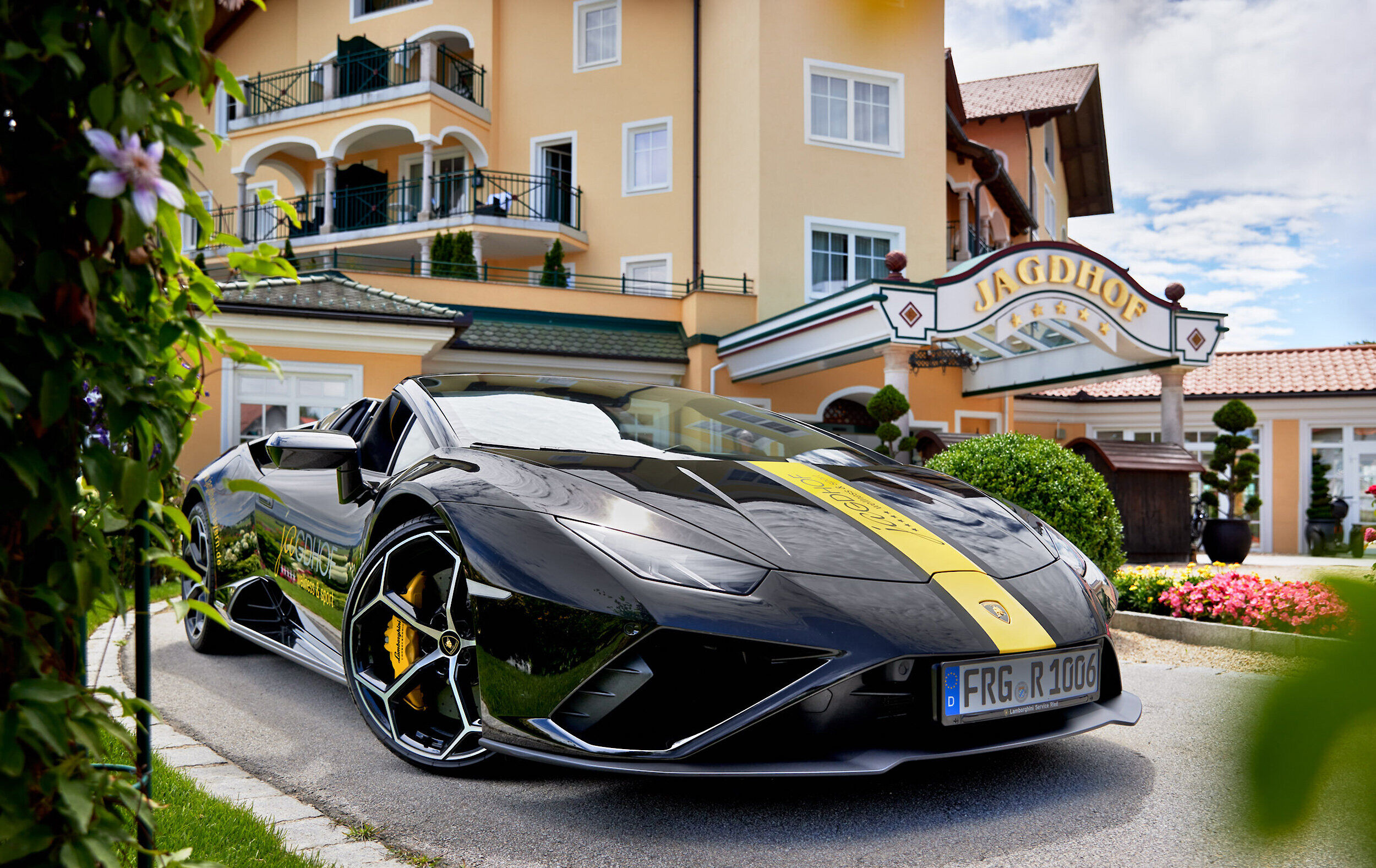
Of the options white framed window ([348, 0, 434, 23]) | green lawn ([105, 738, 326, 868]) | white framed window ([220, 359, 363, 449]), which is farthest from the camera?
white framed window ([348, 0, 434, 23])

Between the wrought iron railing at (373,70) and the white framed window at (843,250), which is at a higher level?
the wrought iron railing at (373,70)

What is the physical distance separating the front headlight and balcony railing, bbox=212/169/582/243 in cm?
1767

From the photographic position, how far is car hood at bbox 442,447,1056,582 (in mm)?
2439

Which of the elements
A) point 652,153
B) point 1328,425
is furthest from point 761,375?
point 1328,425

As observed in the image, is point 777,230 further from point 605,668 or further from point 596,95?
point 605,668

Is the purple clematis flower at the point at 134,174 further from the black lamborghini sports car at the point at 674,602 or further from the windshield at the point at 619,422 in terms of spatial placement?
the windshield at the point at 619,422

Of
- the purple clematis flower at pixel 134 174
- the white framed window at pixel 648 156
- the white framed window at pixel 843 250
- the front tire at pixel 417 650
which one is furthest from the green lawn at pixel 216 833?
the white framed window at pixel 648 156

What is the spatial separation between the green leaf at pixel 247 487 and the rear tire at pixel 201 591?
3.45 m

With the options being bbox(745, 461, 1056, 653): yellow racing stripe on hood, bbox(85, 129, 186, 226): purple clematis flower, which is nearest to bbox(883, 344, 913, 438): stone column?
bbox(745, 461, 1056, 653): yellow racing stripe on hood

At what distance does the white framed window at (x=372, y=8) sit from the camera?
21.8 m

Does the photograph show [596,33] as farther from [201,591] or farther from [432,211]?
[201,591]

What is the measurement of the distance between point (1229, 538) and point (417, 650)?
38.7 feet

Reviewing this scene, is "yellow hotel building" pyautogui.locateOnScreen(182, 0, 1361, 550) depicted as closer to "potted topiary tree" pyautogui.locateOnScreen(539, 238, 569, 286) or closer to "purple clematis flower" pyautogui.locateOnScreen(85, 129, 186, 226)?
"potted topiary tree" pyautogui.locateOnScreen(539, 238, 569, 286)

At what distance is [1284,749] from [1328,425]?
21.3m
